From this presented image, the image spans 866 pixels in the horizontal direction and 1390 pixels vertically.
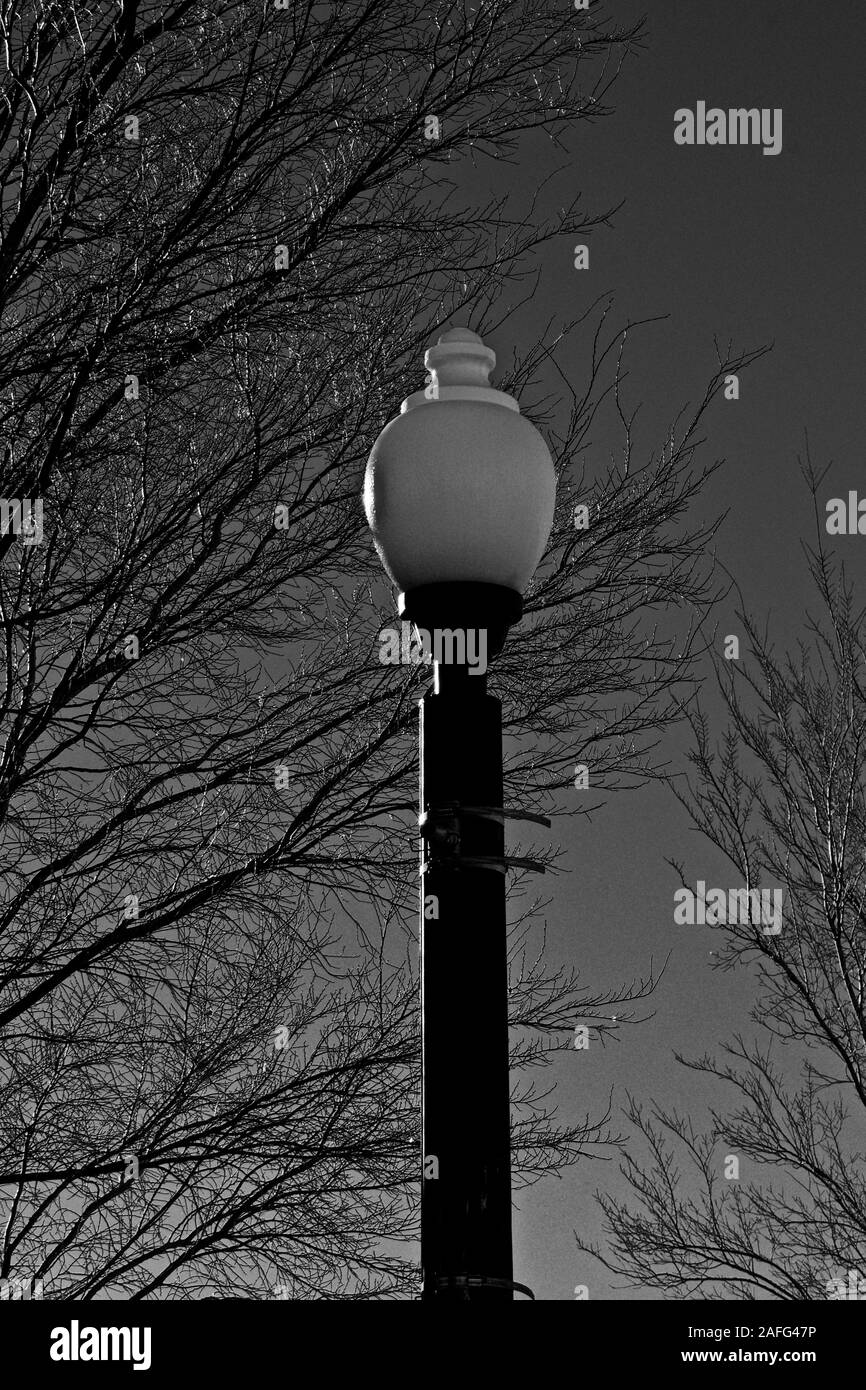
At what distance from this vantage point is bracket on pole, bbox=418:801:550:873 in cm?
237

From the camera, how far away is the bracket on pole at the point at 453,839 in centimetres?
237

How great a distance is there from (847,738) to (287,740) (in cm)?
814

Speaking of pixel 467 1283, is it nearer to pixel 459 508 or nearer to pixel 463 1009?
pixel 463 1009

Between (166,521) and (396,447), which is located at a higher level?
(166,521)

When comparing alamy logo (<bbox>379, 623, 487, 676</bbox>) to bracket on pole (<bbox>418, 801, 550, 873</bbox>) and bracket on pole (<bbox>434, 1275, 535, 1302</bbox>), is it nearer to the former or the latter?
bracket on pole (<bbox>418, 801, 550, 873</bbox>)

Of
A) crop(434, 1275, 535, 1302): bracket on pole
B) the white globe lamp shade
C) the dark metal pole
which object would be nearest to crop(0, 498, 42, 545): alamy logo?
the white globe lamp shade

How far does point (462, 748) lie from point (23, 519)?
4.03 m

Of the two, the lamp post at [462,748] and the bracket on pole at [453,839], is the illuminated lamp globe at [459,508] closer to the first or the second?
the lamp post at [462,748]

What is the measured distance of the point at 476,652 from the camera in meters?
2.56

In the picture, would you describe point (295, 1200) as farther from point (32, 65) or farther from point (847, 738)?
point (847, 738)

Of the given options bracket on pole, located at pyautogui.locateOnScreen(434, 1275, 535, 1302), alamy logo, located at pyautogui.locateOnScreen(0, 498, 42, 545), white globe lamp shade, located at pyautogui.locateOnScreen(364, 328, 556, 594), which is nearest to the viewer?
bracket on pole, located at pyautogui.locateOnScreen(434, 1275, 535, 1302)

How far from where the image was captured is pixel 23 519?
610cm

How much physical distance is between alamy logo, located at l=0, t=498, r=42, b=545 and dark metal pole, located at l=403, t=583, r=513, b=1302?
3.90 metres
